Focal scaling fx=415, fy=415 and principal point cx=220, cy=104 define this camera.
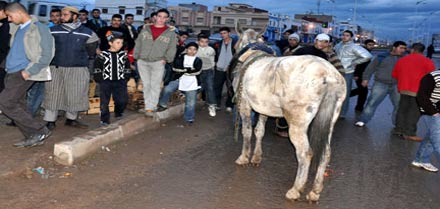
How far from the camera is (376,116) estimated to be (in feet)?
34.9

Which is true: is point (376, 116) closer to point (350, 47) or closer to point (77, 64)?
point (350, 47)

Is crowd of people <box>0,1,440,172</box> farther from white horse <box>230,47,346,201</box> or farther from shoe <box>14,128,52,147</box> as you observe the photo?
white horse <box>230,47,346,201</box>

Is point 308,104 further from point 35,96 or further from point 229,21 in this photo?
point 229,21

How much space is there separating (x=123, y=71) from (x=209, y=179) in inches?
104

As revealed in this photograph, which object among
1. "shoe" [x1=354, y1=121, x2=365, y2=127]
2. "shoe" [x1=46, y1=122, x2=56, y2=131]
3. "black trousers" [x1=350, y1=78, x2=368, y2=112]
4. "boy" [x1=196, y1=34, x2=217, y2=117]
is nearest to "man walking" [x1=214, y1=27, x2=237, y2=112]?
"boy" [x1=196, y1=34, x2=217, y2=117]

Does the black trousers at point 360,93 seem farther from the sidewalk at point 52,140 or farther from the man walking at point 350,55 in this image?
the sidewalk at point 52,140

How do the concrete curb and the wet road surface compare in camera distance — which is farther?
the concrete curb

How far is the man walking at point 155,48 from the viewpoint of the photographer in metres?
7.05

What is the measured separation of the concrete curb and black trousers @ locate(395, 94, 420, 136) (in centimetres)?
467

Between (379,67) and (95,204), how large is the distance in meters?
7.34

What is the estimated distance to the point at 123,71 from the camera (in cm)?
677

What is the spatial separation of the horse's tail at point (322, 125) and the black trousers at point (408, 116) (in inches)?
167

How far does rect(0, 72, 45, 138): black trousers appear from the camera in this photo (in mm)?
5332

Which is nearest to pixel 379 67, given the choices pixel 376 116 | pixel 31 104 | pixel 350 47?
pixel 350 47
